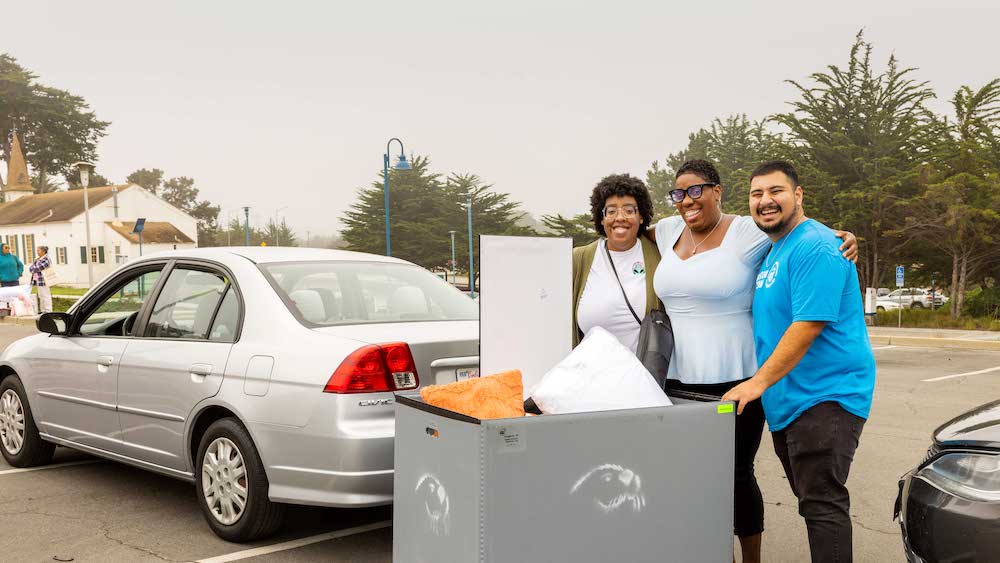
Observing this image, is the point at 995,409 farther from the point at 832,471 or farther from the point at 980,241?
the point at 980,241

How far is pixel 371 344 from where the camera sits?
390cm

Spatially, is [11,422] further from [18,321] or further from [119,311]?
[18,321]

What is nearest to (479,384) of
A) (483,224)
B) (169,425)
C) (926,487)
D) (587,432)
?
(587,432)

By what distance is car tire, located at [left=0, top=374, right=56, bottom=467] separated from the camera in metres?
5.81

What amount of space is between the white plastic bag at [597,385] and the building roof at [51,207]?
7299 cm

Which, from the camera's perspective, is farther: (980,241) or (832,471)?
(980,241)

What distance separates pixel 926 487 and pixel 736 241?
1.08 m

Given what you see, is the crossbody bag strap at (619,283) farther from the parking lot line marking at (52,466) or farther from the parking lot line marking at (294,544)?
the parking lot line marking at (52,466)

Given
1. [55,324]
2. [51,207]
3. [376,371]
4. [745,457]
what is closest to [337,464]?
[376,371]

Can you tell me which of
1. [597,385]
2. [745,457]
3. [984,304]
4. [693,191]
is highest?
[693,191]

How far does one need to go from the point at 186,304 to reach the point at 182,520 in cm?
118

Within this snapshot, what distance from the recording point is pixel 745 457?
11.1ft

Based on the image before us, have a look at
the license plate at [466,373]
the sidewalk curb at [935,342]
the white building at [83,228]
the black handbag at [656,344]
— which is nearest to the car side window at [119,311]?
the license plate at [466,373]

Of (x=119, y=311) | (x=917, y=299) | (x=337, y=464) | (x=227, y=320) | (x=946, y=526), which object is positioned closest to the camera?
(x=946, y=526)
